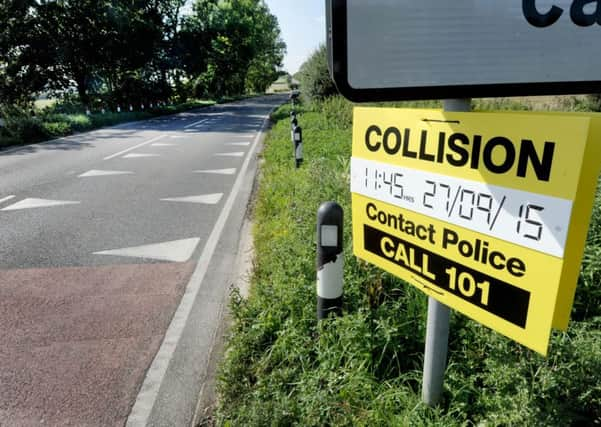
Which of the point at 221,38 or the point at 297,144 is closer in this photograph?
the point at 297,144

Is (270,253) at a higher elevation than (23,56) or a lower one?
lower

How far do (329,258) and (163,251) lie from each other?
8.70ft

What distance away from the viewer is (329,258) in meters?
2.40

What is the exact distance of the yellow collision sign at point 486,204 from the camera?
992mm

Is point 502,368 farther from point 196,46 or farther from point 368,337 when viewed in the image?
point 196,46

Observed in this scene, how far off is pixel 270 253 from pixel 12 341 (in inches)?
82.4

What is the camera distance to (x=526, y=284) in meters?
1.13

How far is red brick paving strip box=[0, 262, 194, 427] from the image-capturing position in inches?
90.7

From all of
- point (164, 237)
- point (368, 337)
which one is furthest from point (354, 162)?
point (164, 237)

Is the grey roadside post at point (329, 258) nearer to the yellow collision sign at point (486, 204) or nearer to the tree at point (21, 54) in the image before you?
the yellow collision sign at point (486, 204)

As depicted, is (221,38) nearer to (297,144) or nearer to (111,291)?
(297,144)

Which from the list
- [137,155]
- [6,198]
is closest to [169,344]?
[6,198]

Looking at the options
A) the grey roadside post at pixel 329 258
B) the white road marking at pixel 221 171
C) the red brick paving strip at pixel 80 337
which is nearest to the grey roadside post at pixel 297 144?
the white road marking at pixel 221 171

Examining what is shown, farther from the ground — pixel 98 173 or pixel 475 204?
pixel 475 204
